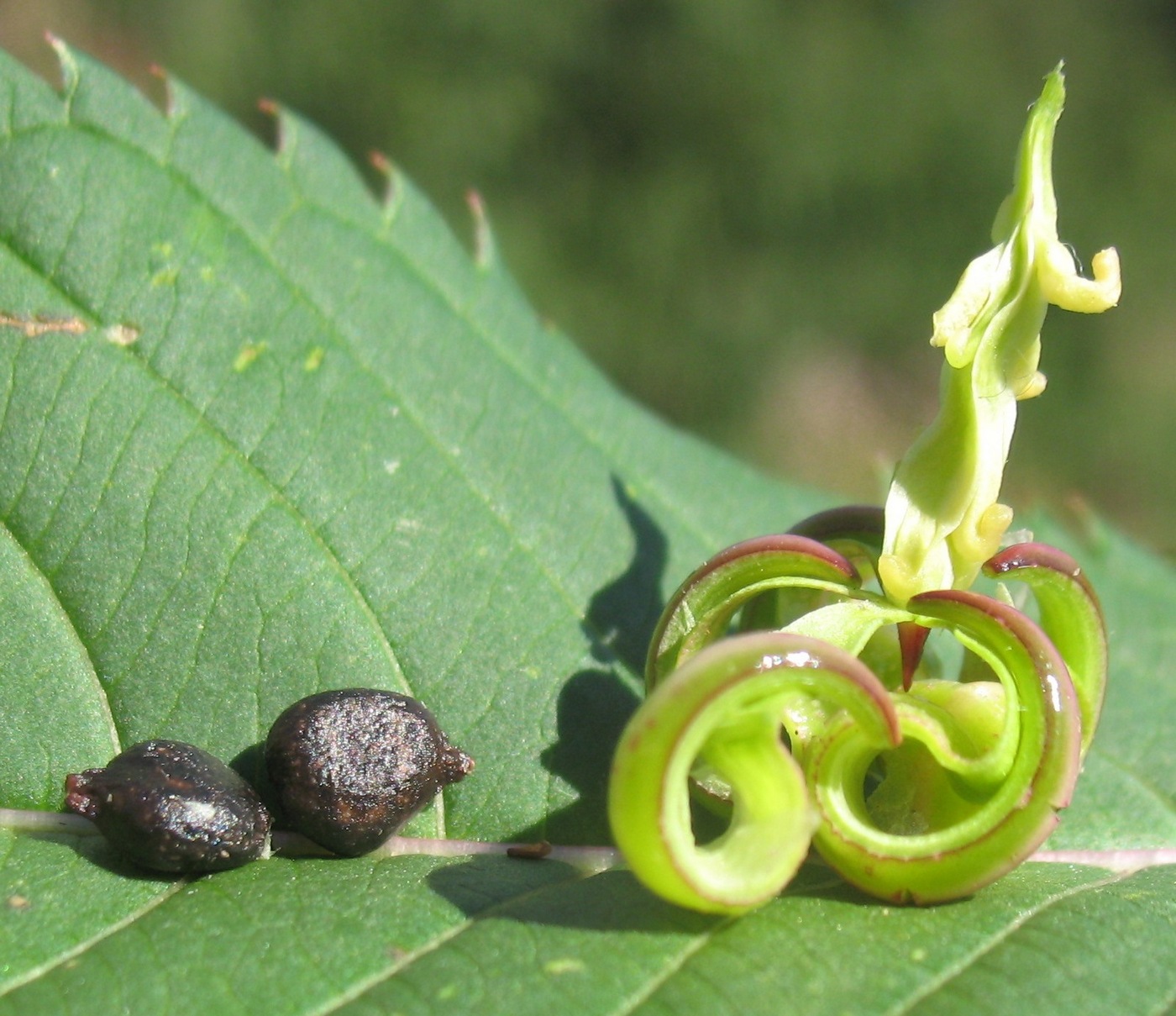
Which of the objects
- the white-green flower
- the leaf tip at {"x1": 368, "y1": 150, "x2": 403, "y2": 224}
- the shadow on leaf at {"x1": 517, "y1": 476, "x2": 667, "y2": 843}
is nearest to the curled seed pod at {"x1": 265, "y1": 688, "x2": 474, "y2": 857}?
the shadow on leaf at {"x1": 517, "y1": 476, "x2": 667, "y2": 843}

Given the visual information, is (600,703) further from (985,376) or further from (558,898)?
(985,376)

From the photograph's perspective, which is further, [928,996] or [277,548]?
[277,548]

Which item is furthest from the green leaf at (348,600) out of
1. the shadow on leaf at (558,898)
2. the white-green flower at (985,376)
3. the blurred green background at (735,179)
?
the blurred green background at (735,179)

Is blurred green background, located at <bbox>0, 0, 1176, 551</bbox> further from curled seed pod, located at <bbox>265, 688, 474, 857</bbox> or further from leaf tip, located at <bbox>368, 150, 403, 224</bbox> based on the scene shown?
curled seed pod, located at <bbox>265, 688, 474, 857</bbox>

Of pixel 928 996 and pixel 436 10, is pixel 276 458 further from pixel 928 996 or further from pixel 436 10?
pixel 436 10

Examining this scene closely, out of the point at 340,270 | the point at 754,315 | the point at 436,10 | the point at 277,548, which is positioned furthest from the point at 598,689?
the point at 436,10

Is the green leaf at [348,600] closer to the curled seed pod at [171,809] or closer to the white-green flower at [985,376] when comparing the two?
the curled seed pod at [171,809]

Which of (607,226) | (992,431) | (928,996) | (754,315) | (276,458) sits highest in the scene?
(992,431)
